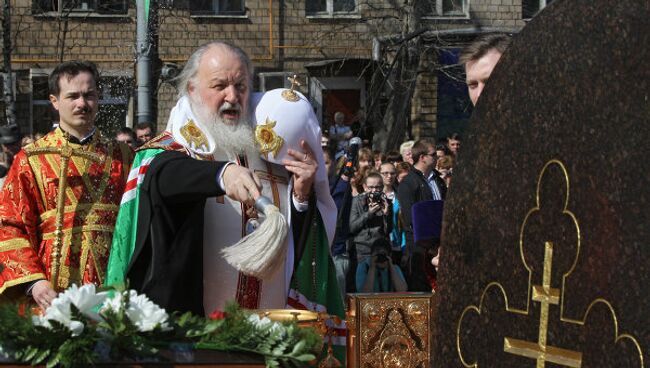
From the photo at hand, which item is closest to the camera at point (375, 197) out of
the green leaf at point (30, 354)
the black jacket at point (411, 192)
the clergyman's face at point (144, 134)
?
the black jacket at point (411, 192)

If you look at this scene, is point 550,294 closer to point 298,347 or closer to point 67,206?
point 298,347

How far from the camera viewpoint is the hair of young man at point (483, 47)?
158 inches

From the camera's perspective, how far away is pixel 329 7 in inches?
1023

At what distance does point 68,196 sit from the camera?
17.9ft

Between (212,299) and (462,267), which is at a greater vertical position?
(462,267)

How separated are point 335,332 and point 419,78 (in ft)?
67.6

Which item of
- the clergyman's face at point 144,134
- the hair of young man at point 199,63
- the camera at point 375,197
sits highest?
the hair of young man at point 199,63

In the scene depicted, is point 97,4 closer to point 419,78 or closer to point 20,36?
point 20,36

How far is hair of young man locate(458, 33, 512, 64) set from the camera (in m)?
4.02

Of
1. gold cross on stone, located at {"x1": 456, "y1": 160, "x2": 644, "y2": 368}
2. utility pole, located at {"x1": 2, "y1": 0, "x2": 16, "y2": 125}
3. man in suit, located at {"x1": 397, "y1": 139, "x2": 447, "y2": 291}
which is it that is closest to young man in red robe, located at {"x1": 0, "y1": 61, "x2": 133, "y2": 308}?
gold cross on stone, located at {"x1": 456, "y1": 160, "x2": 644, "y2": 368}

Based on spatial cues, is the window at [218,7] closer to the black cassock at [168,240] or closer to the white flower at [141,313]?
the black cassock at [168,240]

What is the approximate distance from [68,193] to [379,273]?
17.3ft

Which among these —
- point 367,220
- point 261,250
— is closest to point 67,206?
point 261,250

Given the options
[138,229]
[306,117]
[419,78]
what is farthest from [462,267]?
[419,78]
